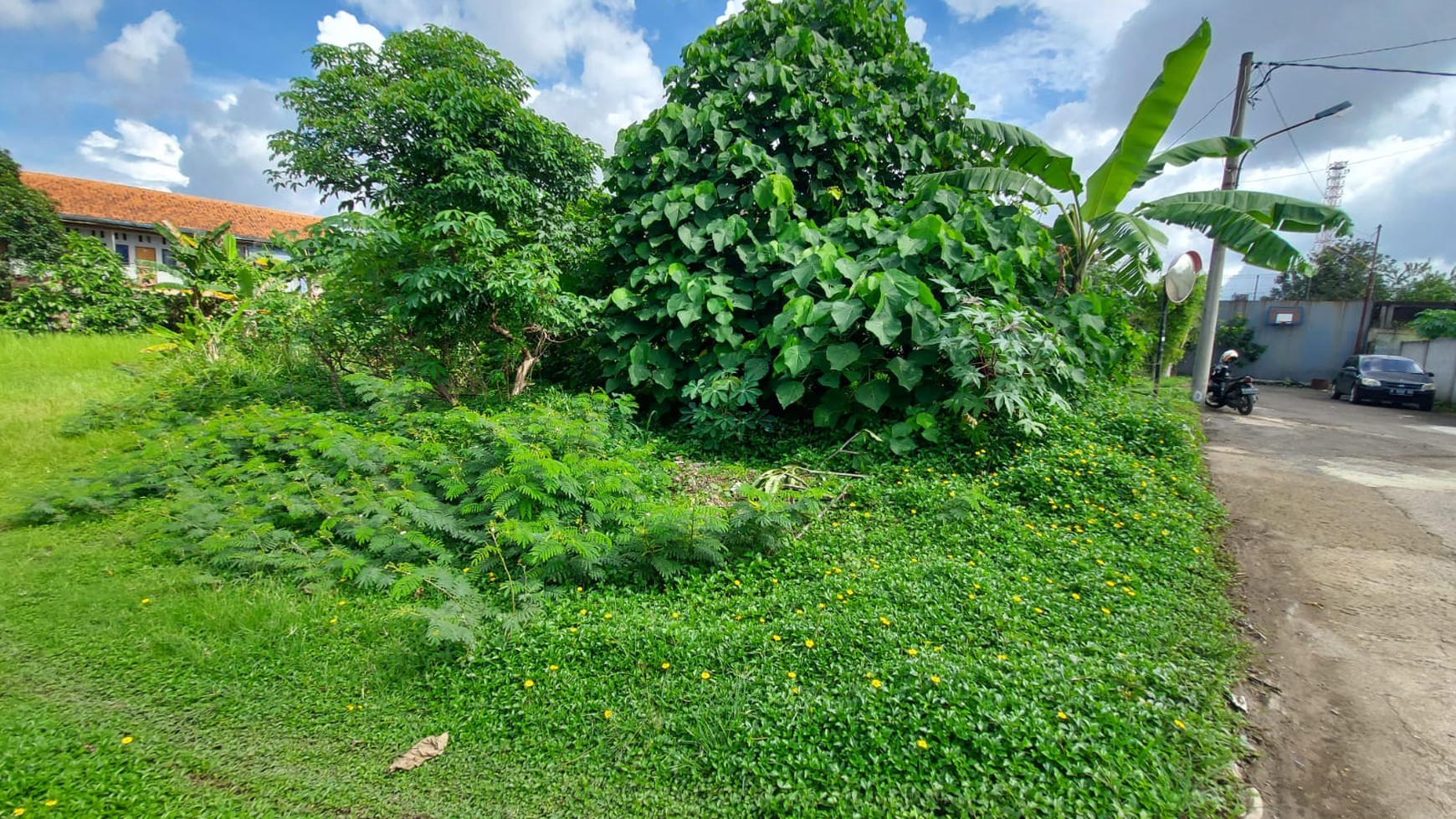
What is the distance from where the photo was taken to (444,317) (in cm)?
580

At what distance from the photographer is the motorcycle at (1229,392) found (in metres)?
11.1

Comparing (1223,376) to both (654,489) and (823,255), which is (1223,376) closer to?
(823,255)

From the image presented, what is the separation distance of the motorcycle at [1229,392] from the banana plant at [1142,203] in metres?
5.89

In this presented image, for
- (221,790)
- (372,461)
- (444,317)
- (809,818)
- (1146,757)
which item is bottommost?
(221,790)

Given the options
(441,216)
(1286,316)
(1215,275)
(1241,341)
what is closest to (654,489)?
(441,216)

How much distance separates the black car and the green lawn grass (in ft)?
51.5

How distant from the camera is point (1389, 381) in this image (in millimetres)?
13578

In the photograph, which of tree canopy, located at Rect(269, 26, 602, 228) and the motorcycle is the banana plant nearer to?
tree canopy, located at Rect(269, 26, 602, 228)

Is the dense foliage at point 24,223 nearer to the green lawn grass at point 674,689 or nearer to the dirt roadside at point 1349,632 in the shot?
the green lawn grass at point 674,689

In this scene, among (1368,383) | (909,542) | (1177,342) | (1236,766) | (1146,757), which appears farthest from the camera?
(1177,342)

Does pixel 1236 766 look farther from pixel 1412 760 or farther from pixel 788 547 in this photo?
pixel 788 547

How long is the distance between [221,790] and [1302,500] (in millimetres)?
7294

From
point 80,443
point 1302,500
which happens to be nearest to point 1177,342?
point 1302,500

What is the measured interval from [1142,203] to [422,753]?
8.10 m
